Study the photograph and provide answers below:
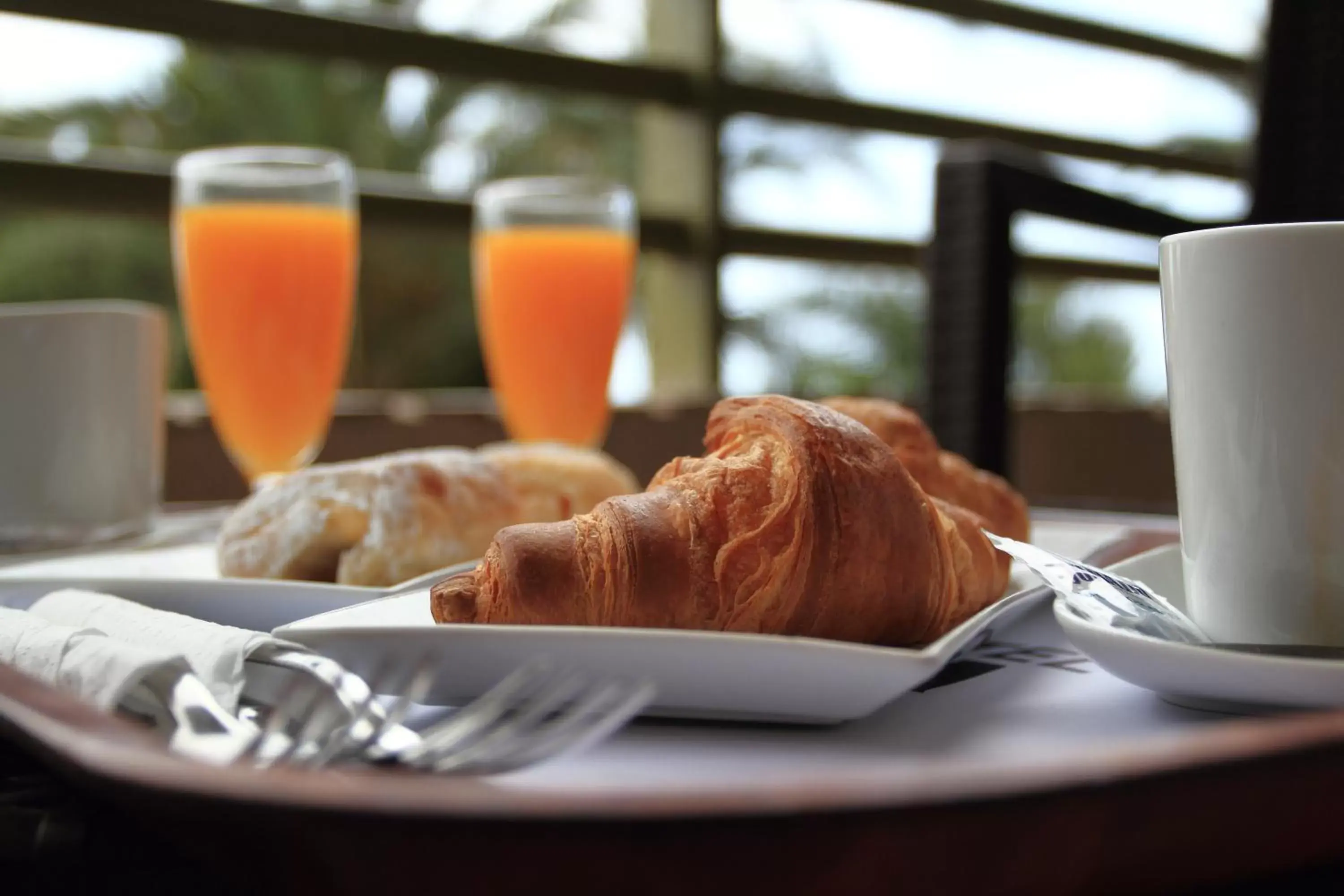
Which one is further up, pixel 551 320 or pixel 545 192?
pixel 545 192

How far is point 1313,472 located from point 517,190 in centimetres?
97

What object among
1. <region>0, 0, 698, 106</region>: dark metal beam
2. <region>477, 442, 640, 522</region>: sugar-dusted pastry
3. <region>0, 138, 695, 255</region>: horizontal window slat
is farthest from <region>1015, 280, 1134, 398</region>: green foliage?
<region>477, 442, 640, 522</region>: sugar-dusted pastry

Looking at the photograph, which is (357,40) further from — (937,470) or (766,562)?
(766,562)

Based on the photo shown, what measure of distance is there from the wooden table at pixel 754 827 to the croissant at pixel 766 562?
17 centimetres

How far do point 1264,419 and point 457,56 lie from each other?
2269 millimetres

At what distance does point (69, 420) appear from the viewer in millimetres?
847

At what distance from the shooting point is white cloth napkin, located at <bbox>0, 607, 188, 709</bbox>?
362 mm

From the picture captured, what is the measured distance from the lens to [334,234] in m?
1.19

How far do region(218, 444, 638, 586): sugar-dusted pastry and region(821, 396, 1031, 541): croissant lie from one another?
0.67 feet

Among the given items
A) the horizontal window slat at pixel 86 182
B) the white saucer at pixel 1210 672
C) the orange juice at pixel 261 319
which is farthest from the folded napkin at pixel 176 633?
the horizontal window slat at pixel 86 182

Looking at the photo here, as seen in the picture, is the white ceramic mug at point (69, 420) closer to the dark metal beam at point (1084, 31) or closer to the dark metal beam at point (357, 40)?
the dark metal beam at point (357, 40)

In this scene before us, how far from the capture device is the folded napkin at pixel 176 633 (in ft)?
1.26

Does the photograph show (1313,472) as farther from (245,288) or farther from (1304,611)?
(245,288)

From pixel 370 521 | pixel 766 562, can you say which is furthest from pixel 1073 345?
pixel 766 562
